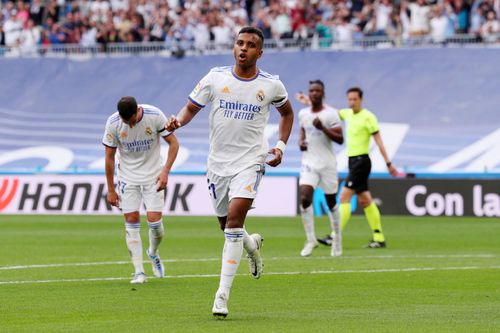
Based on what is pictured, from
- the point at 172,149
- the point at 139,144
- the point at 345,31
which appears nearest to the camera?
the point at 172,149

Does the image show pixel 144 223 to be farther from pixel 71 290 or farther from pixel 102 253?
pixel 71 290

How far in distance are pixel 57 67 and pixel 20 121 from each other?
2298 millimetres

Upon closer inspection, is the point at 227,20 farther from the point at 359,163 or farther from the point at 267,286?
the point at 267,286

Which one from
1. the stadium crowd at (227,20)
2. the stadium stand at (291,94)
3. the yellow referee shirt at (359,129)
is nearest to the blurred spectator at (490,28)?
the stadium crowd at (227,20)

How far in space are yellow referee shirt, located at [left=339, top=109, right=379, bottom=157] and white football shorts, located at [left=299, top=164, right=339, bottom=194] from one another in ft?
5.04

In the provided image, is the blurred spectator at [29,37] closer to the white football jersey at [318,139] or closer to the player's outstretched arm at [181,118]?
the white football jersey at [318,139]

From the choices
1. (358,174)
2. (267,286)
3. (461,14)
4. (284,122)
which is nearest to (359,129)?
(358,174)

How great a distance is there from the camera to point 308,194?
18781 millimetres

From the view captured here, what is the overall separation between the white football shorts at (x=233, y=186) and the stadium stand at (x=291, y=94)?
1909 cm

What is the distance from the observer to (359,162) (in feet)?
67.5

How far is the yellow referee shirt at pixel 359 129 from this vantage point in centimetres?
2058

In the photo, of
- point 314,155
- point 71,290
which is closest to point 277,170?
point 314,155

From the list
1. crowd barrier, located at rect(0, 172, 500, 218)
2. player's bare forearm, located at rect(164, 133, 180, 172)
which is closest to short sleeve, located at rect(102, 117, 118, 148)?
player's bare forearm, located at rect(164, 133, 180, 172)

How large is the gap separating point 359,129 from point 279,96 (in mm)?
9114
